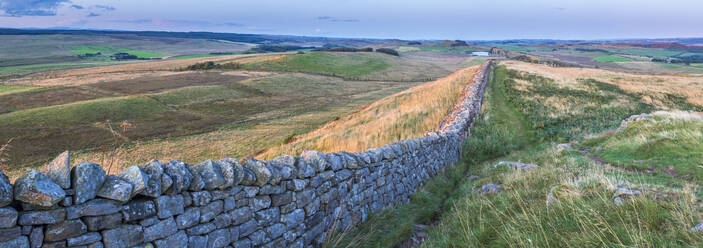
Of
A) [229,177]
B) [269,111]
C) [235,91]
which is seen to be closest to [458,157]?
[229,177]

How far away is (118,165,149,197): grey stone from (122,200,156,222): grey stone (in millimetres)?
129

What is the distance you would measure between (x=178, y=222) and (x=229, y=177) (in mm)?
726

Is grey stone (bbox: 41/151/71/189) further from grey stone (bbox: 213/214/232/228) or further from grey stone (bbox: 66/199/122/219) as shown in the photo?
grey stone (bbox: 213/214/232/228)

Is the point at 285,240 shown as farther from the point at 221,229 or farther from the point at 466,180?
the point at 466,180

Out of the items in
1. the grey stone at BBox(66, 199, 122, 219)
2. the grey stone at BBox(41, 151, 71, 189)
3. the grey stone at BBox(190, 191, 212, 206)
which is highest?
the grey stone at BBox(41, 151, 71, 189)

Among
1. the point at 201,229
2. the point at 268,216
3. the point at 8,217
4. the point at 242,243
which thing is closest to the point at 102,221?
the point at 8,217

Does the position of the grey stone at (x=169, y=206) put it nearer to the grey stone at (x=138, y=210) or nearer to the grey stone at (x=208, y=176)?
the grey stone at (x=138, y=210)

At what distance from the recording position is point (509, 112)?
67.8ft

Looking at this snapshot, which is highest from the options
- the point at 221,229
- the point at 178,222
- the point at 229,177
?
the point at 229,177

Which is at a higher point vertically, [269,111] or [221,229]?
[221,229]

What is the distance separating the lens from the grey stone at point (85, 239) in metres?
3.29

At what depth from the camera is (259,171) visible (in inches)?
190

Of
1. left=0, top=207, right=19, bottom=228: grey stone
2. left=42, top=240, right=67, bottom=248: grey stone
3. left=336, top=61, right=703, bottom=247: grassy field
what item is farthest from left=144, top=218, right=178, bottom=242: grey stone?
left=336, top=61, right=703, bottom=247: grassy field

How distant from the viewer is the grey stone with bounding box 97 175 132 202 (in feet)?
11.0
